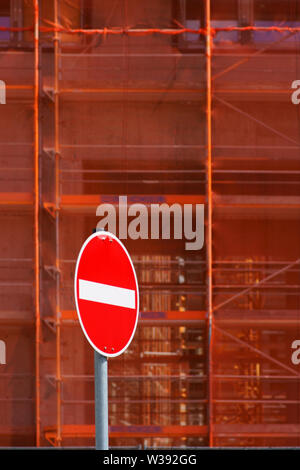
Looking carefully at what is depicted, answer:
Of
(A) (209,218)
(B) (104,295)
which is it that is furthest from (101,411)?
(A) (209,218)

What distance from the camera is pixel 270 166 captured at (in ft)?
20.1

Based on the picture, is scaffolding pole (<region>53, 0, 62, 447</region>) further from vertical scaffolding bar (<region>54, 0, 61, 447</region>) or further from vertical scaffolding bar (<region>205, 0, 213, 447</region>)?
vertical scaffolding bar (<region>205, 0, 213, 447</region>)

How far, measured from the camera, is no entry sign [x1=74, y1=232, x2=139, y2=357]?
2.24m

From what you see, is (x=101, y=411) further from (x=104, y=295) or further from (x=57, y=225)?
(x=57, y=225)

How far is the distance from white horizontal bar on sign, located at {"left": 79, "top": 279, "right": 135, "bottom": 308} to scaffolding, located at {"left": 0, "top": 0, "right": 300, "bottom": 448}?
11.7 ft

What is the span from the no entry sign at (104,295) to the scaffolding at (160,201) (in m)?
3.57

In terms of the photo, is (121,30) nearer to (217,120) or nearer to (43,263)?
(217,120)

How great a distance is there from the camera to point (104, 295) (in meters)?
2.31

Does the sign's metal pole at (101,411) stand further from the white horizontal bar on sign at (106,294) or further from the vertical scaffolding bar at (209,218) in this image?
the vertical scaffolding bar at (209,218)

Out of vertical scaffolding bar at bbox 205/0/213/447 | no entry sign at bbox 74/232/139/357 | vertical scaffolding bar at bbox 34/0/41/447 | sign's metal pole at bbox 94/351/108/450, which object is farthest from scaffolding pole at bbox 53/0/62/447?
sign's metal pole at bbox 94/351/108/450

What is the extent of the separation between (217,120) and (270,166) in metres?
0.54

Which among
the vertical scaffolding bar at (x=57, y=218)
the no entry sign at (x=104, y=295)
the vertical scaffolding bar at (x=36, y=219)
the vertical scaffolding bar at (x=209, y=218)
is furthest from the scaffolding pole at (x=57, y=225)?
the no entry sign at (x=104, y=295)
